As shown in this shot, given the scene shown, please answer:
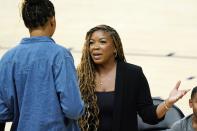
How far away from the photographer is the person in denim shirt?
2.45 metres

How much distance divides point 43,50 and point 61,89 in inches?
8.0

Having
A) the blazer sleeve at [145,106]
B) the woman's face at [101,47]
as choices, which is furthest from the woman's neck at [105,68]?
the blazer sleeve at [145,106]

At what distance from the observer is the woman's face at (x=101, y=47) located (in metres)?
3.21

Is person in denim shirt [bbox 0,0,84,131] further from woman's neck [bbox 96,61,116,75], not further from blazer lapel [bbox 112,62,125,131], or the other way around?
woman's neck [bbox 96,61,116,75]

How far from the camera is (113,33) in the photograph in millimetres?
3279

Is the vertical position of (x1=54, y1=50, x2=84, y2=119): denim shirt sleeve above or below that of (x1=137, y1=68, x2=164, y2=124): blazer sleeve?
above

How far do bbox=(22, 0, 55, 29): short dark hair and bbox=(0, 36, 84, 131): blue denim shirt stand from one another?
8cm

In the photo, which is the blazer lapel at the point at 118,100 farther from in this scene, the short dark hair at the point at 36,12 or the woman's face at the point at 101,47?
the short dark hair at the point at 36,12

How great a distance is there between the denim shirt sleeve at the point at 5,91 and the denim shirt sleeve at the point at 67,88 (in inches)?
9.0

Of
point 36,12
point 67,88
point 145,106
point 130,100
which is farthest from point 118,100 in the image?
point 36,12

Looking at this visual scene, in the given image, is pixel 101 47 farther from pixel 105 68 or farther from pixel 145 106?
pixel 145 106

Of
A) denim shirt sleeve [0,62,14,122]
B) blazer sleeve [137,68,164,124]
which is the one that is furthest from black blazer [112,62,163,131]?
denim shirt sleeve [0,62,14,122]

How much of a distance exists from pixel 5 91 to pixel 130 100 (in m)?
0.88

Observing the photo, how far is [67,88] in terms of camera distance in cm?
244
